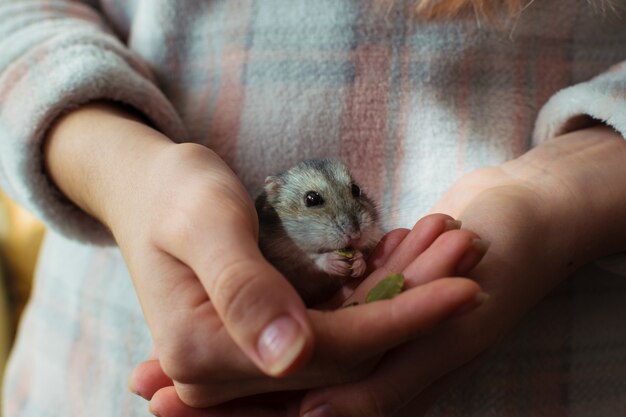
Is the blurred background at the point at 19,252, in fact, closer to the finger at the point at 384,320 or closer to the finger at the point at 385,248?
the finger at the point at 385,248

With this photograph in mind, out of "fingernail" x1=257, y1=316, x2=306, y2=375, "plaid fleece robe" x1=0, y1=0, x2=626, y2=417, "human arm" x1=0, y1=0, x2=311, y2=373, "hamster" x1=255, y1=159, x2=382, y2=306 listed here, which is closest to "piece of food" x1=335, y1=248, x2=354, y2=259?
"hamster" x1=255, y1=159, x2=382, y2=306

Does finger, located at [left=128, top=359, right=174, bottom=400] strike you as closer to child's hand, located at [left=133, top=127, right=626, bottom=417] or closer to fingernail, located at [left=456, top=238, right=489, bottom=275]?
child's hand, located at [left=133, top=127, right=626, bottom=417]

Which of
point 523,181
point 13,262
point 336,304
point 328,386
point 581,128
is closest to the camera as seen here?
point 328,386

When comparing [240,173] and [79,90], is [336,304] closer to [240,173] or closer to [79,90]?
[240,173]

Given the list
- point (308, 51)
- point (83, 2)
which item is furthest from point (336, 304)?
point (83, 2)

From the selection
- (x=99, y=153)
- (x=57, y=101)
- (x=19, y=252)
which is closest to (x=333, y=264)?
(x=99, y=153)

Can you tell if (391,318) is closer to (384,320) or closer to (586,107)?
(384,320)
